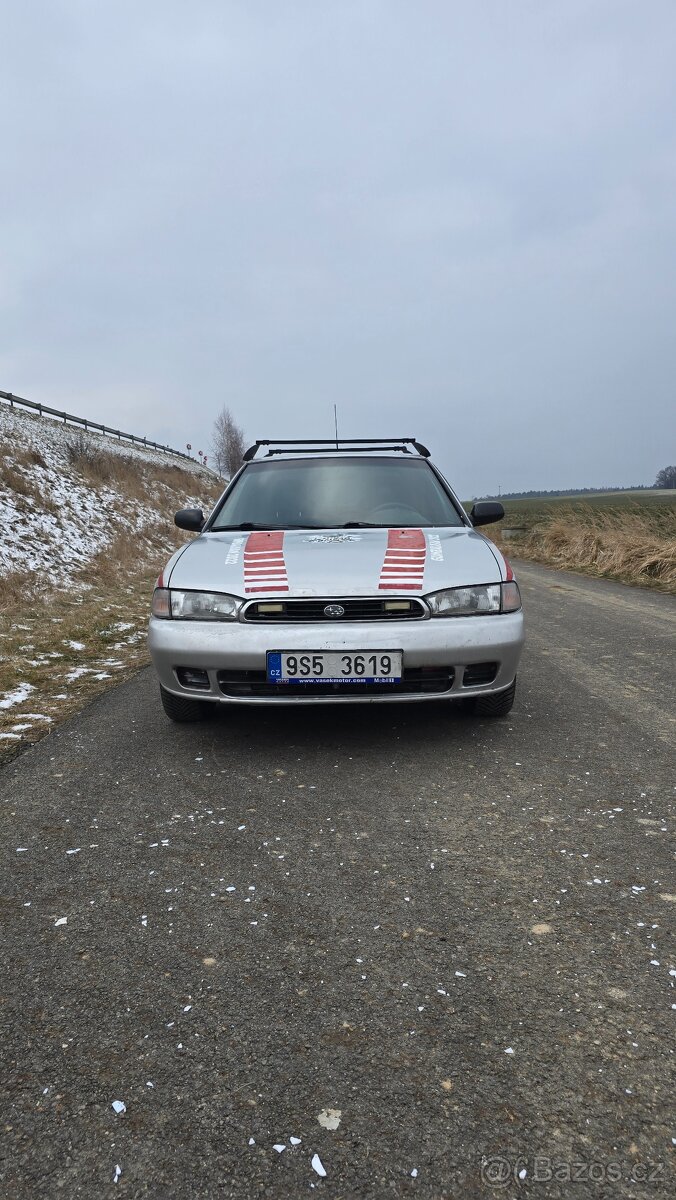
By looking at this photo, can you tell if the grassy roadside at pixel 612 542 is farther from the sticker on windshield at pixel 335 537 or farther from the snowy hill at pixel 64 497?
the snowy hill at pixel 64 497

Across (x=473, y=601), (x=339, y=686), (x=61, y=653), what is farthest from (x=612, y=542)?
(x=339, y=686)

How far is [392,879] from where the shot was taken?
2180 mm

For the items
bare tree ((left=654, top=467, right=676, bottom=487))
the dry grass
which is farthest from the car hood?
bare tree ((left=654, top=467, right=676, bottom=487))

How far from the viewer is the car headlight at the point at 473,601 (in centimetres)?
322

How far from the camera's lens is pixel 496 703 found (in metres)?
3.65

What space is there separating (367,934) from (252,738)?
5.75ft

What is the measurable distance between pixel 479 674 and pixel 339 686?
2.19 feet

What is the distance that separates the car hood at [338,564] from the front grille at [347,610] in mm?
40

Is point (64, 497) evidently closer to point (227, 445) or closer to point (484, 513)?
point (484, 513)

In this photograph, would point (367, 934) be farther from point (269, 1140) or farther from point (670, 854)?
point (670, 854)

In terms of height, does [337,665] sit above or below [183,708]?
above
